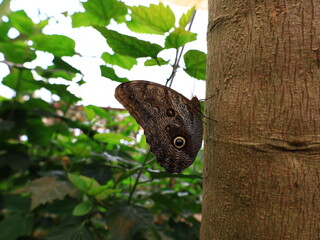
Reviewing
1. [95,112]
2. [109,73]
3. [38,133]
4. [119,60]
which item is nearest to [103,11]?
[119,60]

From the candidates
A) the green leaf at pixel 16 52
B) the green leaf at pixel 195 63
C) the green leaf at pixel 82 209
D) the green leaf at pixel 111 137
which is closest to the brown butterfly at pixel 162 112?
the green leaf at pixel 195 63

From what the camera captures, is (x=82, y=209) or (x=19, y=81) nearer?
(x=82, y=209)

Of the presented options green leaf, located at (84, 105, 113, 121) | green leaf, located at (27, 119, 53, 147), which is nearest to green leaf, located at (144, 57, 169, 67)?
green leaf, located at (84, 105, 113, 121)

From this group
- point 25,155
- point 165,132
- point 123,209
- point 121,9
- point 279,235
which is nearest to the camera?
point 279,235

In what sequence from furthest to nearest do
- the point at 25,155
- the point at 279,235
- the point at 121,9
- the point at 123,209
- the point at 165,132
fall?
the point at 25,155 → the point at 121,9 → the point at 123,209 → the point at 165,132 → the point at 279,235

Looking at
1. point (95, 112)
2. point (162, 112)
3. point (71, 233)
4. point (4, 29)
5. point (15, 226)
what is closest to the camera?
Answer: point (162, 112)

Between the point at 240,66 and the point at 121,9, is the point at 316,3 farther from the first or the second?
the point at 121,9

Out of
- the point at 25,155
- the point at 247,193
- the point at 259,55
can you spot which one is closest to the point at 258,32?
the point at 259,55

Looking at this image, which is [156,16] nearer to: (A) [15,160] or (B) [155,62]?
(B) [155,62]
